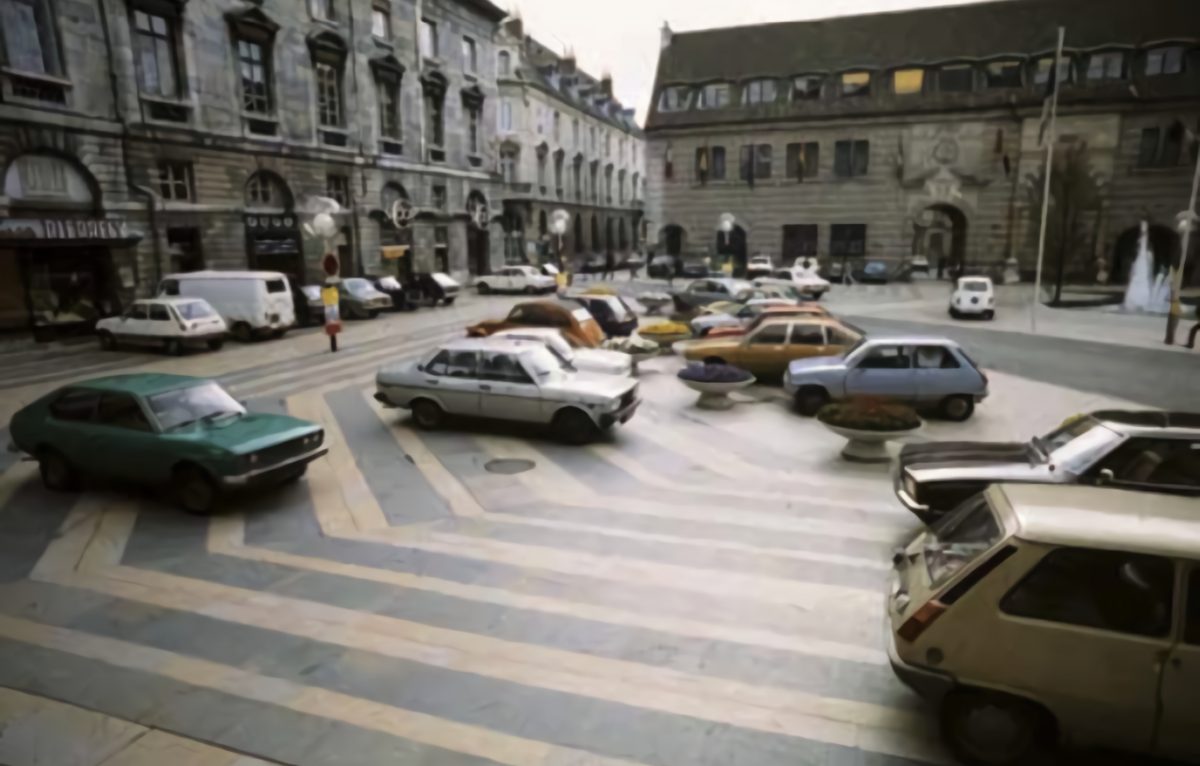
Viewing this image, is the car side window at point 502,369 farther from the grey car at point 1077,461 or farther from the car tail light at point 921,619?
the car tail light at point 921,619

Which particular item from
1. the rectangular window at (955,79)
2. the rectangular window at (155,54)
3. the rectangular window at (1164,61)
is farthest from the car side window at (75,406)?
the rectangular window at (1164,61)

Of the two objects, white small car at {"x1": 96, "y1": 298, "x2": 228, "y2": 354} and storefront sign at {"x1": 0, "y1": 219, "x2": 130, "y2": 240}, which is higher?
storefront sign at {"x1": 0, "y1": 219, "x2": 130, "y2": 240}

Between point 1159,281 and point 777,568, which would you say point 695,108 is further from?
point 777,568

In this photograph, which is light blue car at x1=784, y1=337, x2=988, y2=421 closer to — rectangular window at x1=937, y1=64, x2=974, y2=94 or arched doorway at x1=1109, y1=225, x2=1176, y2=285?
arched doorway at x1=1109, y1=225, x2=1176, y2=285

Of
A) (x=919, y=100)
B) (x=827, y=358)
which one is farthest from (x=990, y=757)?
(x=919, y=100)

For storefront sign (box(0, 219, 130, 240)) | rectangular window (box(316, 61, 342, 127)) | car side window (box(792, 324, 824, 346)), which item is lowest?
car side window (box(792, 324, 824, 346))

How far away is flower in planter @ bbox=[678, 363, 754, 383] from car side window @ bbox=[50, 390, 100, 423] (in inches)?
361

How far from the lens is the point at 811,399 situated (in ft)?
43.0

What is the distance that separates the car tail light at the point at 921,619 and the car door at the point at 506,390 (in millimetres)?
7664

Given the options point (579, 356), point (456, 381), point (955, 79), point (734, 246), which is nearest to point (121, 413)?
point (456, 381)

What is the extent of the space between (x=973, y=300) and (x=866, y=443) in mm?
18715

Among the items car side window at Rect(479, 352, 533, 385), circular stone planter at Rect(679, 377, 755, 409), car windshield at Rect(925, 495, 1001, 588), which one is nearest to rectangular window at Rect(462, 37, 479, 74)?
circular stone planter at Rect(679, 377, 755, 409)

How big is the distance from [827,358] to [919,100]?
36.7m

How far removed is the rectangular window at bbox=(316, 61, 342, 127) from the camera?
30344 millimetres
